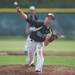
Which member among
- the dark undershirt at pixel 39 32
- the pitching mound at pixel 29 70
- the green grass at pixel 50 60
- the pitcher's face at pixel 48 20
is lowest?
the green grass at pixel 50 60

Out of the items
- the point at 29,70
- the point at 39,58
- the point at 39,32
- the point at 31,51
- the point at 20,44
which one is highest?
the point at 39,32

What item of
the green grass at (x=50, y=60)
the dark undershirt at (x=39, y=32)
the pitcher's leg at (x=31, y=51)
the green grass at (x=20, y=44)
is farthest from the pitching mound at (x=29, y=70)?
the green grass at (x=20, y=44)

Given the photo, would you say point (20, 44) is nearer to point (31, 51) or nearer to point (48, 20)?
point (31, 51)

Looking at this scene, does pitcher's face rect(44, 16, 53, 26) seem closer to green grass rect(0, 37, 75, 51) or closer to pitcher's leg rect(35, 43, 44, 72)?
pitcher's leg rect(35, 43, 44, 72)

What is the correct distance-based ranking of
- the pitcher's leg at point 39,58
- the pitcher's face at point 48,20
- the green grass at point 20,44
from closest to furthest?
the pitcher's face at point 48,20, the pitcher's leg at point 39,58, the green grass at point 20,44

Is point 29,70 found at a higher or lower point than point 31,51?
lower

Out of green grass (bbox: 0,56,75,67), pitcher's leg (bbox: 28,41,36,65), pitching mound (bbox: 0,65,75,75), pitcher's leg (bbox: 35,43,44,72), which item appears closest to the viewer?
pitcher's leg (bbox: 35,43,44,72)

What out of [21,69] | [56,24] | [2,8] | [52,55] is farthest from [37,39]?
[2,8]

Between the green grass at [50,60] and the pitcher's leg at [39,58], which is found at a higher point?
the pitcher's leg at [39,58]

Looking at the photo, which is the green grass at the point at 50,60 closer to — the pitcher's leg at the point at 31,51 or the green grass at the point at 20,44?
the pitcher's leg at the point at 31,51

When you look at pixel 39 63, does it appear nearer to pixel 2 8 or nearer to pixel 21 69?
pixel 21 69

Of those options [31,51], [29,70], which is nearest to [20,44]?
[31,51]

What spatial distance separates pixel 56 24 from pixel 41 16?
3.88 feet

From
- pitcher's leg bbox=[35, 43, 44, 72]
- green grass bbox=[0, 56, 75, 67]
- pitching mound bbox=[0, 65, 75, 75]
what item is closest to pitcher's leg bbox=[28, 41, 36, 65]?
pitching mound bbox=[0, 65, 75, 75]
